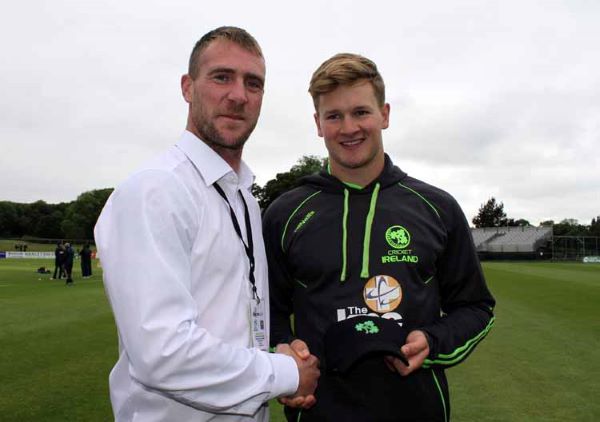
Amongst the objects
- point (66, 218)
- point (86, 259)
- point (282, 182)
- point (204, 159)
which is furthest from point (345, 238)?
point (66, 218)

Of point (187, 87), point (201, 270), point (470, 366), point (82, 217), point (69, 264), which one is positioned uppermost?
point (82, 217)

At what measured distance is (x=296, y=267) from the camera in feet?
9.26

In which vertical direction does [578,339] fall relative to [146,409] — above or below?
below

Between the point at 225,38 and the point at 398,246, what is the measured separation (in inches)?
53.5

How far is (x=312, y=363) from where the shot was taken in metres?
2.38

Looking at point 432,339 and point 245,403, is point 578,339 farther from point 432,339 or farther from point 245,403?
point 245,403

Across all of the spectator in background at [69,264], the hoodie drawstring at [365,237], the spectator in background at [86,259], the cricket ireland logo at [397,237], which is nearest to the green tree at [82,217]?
the spectator in background at [86,259]

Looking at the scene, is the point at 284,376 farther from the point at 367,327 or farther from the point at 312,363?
the point at 367,327

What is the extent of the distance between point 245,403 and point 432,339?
38.8 inches

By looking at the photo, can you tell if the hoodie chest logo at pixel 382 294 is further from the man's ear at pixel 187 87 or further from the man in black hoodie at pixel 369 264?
the man's ear at pixel 187 87

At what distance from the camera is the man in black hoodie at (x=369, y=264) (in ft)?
8.41

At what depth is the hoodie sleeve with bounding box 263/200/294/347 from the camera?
2977 millimetres

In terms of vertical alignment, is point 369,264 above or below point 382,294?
above

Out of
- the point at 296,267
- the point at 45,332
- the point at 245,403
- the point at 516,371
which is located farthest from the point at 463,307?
the point at 45,332
